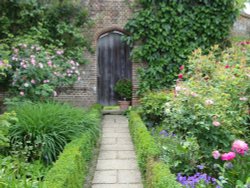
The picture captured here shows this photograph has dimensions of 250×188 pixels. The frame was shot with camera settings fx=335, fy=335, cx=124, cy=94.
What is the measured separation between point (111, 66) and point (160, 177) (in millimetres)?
7601

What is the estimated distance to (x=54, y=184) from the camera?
2883 mm

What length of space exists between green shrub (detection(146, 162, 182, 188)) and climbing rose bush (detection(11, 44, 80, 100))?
13.7ft

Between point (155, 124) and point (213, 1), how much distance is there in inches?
160

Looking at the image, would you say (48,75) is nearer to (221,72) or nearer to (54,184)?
(221,72)

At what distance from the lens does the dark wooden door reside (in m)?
10.4

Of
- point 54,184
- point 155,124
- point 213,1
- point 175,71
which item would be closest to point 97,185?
point 54,184

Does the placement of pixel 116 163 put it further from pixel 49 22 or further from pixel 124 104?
pixel 49 22

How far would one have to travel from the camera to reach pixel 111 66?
1048 centimetres

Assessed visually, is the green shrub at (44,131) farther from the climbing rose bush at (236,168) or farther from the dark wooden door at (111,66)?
the dark wooden door at (111,66)

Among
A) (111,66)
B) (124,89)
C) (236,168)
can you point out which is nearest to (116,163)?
(236,168)

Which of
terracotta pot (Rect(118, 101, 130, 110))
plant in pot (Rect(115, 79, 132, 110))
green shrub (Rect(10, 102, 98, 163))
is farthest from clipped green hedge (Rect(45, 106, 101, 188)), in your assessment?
plant in pot (Rect(115, 79, 132, 110))

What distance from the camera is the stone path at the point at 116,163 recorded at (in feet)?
13.4

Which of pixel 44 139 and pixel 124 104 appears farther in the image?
pixel 124 104

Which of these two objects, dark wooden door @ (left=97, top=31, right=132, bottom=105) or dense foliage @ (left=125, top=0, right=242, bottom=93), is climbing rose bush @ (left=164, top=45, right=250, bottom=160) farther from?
dark wooden door @ (left=97, top=31, right=132, bottom=105)
